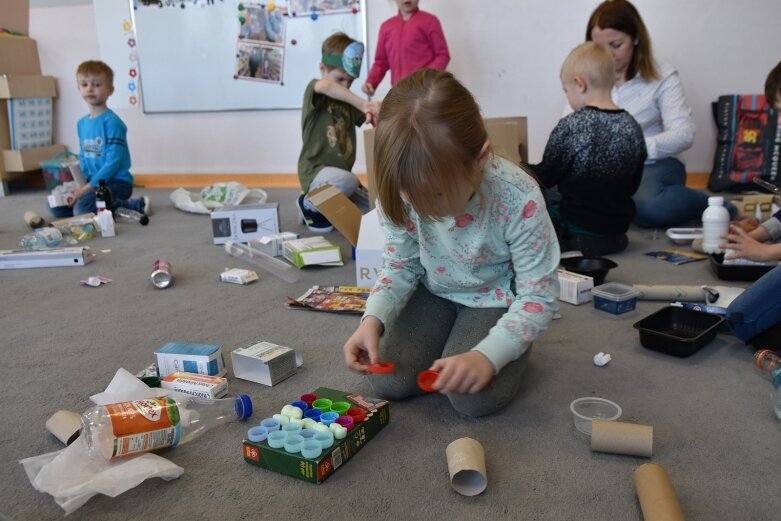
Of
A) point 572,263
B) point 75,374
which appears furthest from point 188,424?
point 572,263

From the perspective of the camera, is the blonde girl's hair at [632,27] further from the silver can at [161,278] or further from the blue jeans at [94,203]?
the blue jeans at [94,203]

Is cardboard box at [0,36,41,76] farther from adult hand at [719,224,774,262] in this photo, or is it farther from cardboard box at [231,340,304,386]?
adult hand at [719,224,774,262]

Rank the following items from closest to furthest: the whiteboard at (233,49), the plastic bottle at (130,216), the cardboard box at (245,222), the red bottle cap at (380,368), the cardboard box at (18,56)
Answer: the red bottle cap at (380,368) → the cardboard box at (245,222) → the plastic bottle at (130,216) → the whiteboard at (233,49) → the cardboard box at (18,56)

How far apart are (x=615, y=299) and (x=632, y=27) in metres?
1.26

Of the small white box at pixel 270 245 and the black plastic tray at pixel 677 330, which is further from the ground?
the small white box at pixel 270 245

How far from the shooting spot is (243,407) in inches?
42.2

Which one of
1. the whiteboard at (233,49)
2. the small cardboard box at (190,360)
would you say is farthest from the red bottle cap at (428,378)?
the whiteboard at (233,49)

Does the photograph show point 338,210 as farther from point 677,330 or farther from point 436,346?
point 677,330

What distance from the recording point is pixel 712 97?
2.97m

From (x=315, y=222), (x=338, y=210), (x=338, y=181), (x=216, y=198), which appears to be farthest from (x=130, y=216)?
(x=338, y=210)

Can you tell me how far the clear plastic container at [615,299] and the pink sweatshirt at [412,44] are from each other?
161 cm

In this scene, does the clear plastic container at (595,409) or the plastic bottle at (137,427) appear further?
the clear plastic container at (595,409)

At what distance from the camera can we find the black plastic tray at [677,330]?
4.09 ft

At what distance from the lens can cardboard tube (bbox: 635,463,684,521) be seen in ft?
2.50
